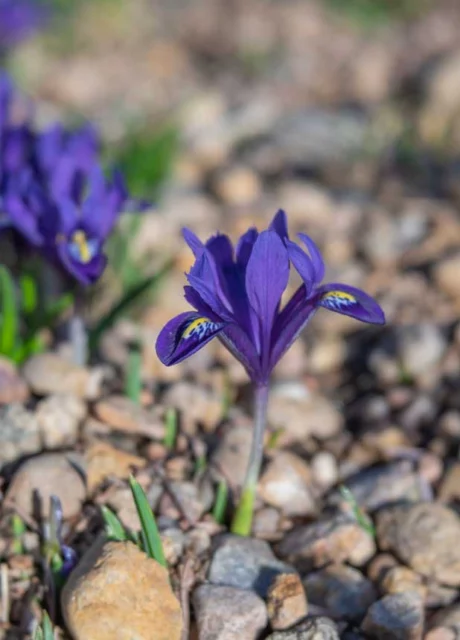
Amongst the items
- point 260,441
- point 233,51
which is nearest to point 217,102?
point 233,51

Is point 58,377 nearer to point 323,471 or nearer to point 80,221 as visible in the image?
point 80,221

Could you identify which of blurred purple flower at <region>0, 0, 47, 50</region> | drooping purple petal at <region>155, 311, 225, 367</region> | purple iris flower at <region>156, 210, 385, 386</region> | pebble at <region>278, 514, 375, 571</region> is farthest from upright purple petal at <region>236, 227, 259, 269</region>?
blurred purple flower at <region>0, 0, 47, 50</region>

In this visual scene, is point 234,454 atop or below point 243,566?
atop

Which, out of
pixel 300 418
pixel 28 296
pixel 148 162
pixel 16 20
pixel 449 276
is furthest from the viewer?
pixel 16 20

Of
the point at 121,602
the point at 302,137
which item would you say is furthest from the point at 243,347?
the point at 302,137

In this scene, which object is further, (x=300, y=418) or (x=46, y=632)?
(x=300, y=418)

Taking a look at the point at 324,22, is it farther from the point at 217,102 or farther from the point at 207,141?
the point at 207,141
